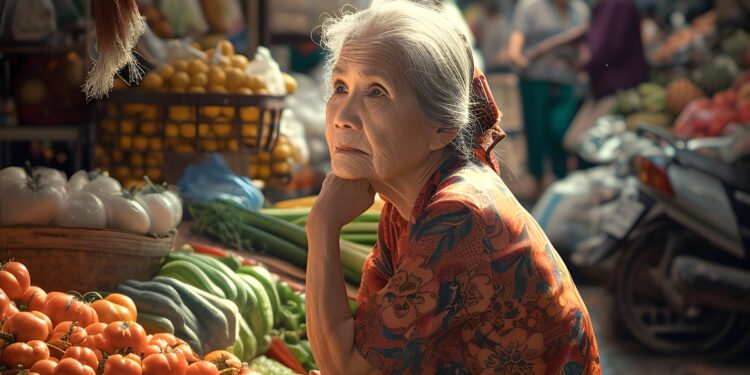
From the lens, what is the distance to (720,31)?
9.99 meters

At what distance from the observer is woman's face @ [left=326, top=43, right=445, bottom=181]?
7.68 feet

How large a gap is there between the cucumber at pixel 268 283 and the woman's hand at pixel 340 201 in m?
1.34

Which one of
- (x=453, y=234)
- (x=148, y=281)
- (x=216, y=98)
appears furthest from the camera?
(x=216, y=98)

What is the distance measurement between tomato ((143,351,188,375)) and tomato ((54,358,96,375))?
0.13 metres

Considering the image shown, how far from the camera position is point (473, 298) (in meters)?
2.23

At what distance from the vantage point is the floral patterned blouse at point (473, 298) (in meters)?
2.21

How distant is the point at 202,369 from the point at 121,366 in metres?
0.22

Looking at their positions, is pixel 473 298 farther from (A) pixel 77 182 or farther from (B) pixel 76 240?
(A) pixel 77 182

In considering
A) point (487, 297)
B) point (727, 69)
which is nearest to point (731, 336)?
point (727, 69)

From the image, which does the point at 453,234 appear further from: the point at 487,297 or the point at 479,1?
the point at 479,1

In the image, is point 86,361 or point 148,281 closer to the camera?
point 86,361

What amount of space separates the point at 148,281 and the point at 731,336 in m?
4.76

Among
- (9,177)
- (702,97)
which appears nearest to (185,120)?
(9,177)

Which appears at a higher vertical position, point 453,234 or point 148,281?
point 453,234
